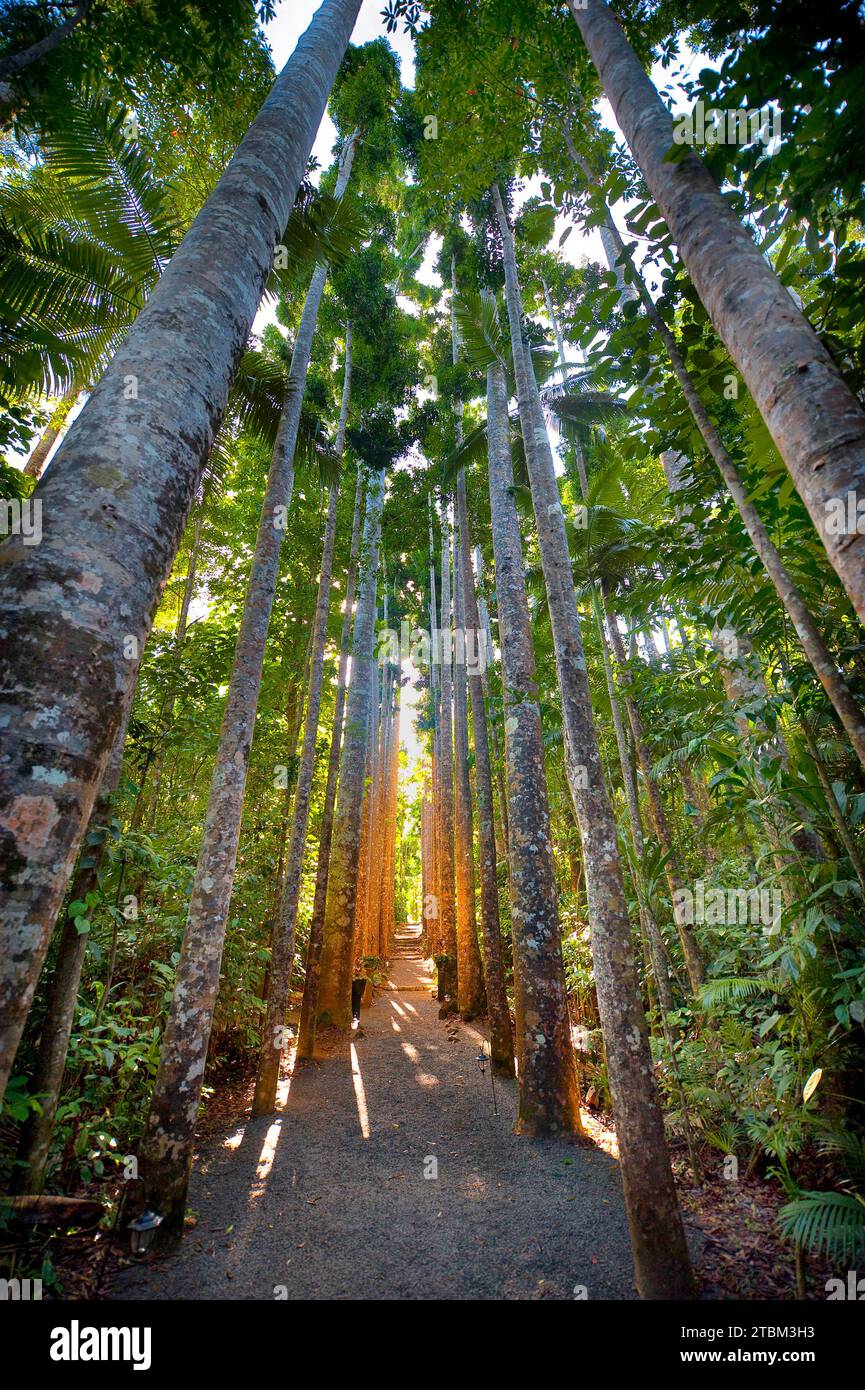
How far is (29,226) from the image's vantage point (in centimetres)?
484

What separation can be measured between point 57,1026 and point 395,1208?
9.74 feet

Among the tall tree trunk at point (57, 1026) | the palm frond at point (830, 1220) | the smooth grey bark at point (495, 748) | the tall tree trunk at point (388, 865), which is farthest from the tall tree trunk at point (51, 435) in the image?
the palm frond at point (830, 1220)

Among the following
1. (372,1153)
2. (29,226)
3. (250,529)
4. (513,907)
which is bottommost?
(372,1153)

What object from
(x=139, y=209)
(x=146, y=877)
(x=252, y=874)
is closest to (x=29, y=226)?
(x=139, y=209)

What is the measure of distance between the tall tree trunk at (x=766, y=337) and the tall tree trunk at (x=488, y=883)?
624 cm

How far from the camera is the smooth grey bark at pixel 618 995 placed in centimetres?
293

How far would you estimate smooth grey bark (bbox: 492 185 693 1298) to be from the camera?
2.93 metres

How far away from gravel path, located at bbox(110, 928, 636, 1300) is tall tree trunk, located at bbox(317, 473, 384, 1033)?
85.6 inches

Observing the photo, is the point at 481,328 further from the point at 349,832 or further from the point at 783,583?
the point at 349,832

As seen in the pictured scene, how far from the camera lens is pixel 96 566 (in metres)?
1.29

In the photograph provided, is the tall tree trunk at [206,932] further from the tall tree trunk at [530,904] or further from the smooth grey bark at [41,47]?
the smooth grey bark at [41,47]
